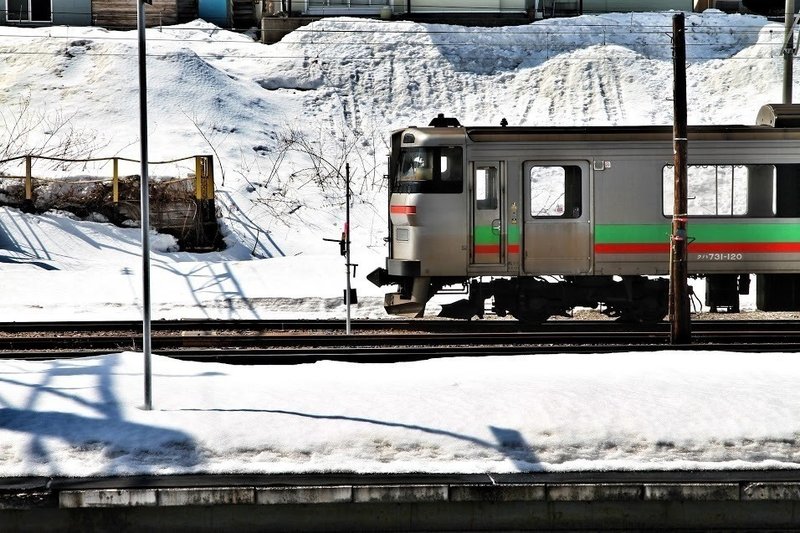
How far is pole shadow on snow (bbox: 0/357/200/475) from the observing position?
7402mm

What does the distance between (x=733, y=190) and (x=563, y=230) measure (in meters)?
2.89

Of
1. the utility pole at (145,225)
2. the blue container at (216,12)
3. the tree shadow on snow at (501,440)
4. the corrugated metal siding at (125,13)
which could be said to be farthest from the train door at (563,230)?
the blue container at (216,12)

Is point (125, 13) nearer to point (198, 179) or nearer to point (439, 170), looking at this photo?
point (198, 179)

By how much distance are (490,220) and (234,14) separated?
103 feet

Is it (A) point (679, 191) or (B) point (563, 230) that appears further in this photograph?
(B) point (563, 230)

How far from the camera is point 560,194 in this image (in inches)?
638

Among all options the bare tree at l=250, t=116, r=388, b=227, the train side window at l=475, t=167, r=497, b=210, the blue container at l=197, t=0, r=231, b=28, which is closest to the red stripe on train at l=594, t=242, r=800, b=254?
the train side window at l=475, t=167, r=497, b=210

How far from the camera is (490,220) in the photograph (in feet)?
53.8

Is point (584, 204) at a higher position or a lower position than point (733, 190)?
lower

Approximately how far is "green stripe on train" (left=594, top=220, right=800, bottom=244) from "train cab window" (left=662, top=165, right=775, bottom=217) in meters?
0.22

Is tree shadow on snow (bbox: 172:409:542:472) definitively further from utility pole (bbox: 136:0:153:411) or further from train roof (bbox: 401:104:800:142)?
train roof (bbox: 401:104:800:142)

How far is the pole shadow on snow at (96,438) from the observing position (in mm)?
7402

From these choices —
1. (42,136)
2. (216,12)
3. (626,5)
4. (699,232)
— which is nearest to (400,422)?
(699,232)

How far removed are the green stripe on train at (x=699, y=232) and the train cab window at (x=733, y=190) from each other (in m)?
0.22
